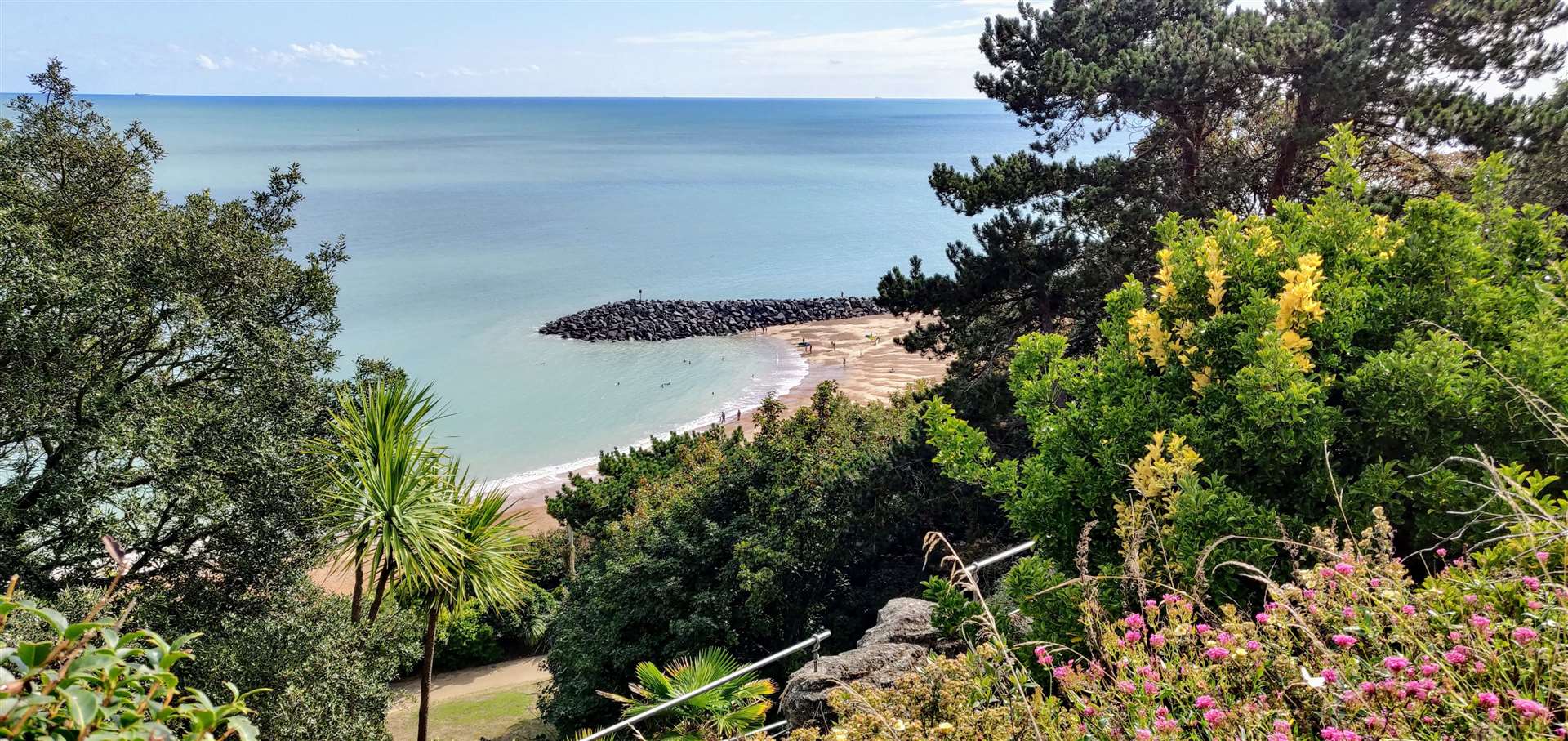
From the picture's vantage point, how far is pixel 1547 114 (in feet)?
33.6

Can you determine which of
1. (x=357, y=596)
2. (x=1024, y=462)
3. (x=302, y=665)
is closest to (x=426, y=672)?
(x=357, y=596)

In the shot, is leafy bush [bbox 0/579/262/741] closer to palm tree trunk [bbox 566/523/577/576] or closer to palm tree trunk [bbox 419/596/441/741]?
palm tree trunk [bbox 419/596/441/741]

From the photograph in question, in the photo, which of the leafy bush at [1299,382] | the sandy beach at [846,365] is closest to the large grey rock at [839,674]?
the leafy bush at [1299,382]

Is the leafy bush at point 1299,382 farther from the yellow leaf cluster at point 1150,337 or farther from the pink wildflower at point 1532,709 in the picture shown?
the pink wildflower at point 1532,709

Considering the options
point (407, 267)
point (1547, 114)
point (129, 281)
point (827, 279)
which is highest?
point (407, 267)

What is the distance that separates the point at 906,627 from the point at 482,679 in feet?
43.3

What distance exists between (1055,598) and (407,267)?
55.3 m

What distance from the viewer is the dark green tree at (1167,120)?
10680 mm

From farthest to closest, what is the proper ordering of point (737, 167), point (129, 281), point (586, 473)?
point (737, 167)
point (586, 473)
point (129, 281)

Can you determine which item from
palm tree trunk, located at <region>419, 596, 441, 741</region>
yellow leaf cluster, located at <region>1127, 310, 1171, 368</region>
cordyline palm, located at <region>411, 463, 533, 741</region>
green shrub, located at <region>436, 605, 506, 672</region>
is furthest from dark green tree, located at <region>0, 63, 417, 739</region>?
yellow leaf cluster, located at <region>1127, 310, 1171, 368</region>

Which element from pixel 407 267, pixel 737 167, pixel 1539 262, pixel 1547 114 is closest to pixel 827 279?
pixel 407 267

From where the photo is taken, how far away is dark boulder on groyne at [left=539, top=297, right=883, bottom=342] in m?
41.6

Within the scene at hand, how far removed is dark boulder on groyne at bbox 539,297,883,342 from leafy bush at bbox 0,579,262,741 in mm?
40229

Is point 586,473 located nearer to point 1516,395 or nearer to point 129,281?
point 129,281
